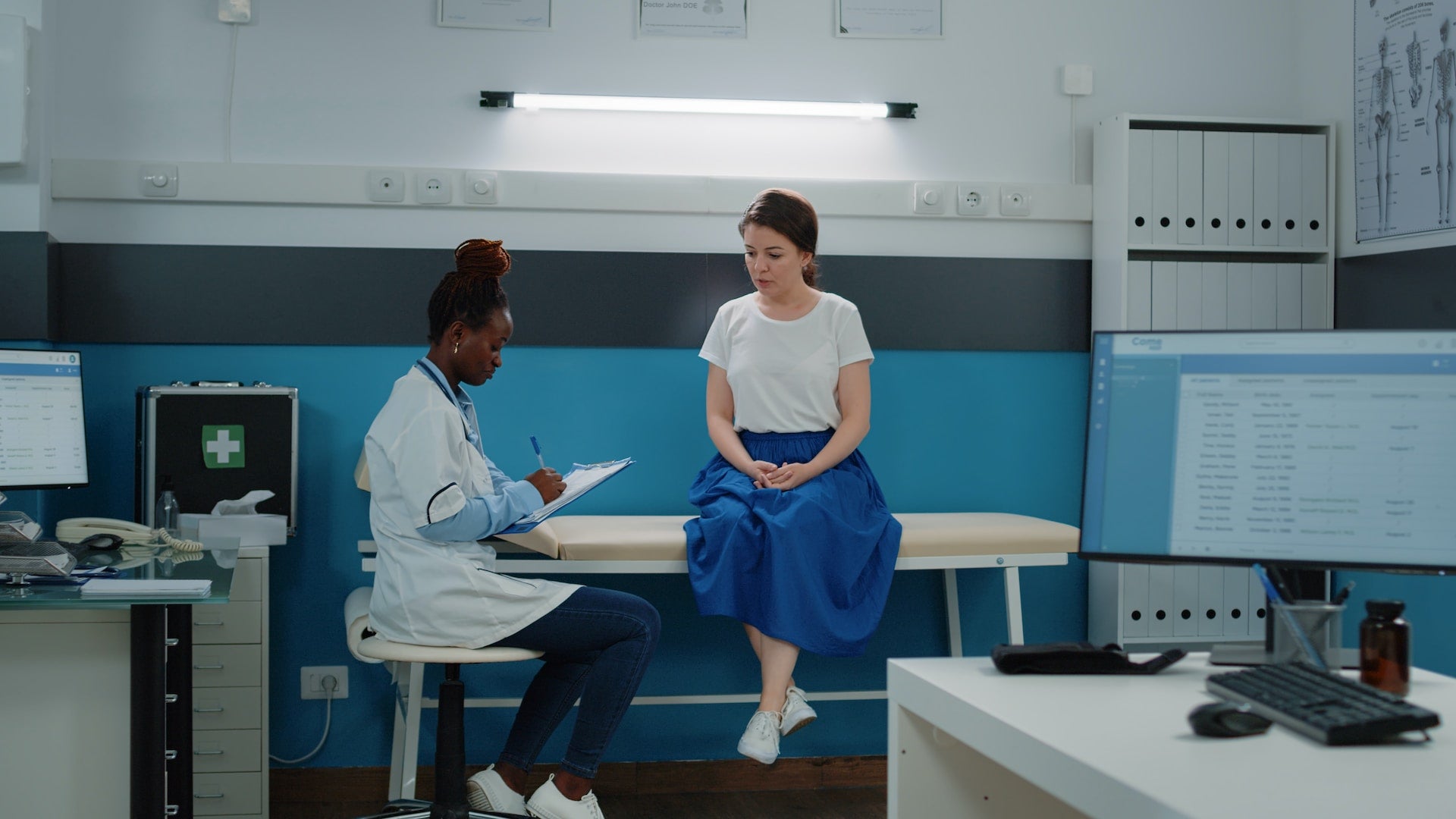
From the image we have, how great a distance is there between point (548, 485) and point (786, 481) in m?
0.66

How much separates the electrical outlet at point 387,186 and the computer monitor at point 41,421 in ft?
2.85

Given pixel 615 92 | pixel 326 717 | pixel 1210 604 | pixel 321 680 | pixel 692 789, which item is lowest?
pixel 692 789

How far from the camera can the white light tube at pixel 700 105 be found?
3.11m

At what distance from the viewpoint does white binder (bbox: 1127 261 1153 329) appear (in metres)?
3.13

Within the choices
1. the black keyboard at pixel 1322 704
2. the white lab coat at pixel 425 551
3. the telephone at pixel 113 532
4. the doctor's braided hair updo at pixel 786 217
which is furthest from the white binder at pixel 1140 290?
the telephone at pixel 113 532

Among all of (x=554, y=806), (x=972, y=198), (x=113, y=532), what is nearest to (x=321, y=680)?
(x=113, y=532)

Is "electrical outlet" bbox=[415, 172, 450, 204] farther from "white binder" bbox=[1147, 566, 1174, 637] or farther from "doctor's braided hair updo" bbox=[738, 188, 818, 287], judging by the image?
"white binder" bbox=[1147, 566, 1174, 637]

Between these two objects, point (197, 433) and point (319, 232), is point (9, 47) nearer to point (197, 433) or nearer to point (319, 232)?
point (319, 232)

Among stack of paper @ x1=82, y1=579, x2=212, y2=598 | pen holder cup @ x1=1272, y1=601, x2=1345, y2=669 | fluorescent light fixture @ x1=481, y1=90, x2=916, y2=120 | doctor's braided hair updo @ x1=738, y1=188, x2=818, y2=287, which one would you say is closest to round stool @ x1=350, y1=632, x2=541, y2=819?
stack of paper @ x1=82, y1=579, x2=212, y2=598

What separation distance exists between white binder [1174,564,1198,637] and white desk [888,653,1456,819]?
1898mm

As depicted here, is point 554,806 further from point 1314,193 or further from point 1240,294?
point 1314,193

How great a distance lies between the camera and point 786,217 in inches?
110

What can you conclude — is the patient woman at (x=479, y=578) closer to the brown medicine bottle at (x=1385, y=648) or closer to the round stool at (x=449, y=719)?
the round stool at (x=449, y=719)

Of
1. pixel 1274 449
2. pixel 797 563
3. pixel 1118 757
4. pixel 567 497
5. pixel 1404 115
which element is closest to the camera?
pixel 1118 757
